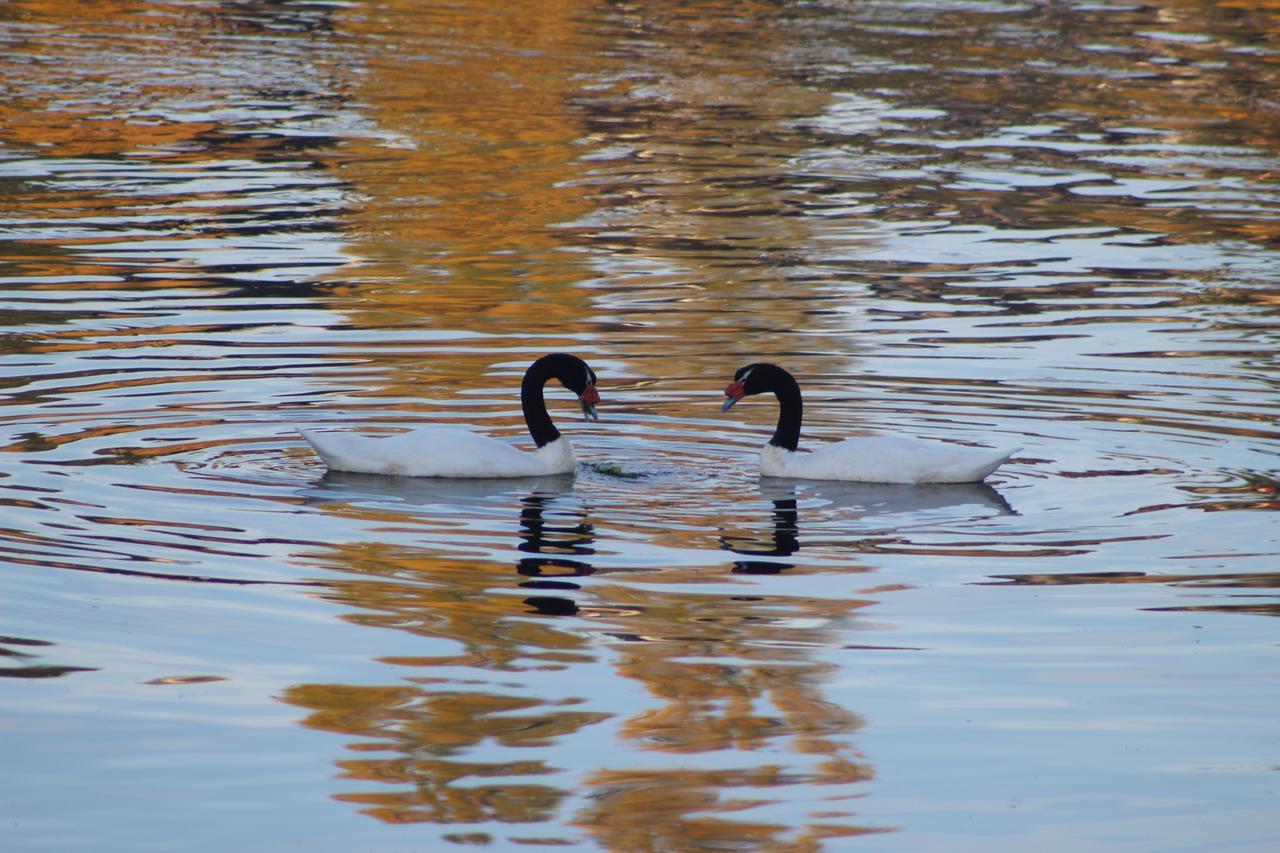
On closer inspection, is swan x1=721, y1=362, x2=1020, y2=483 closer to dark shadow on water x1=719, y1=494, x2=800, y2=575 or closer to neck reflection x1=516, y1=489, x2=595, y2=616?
dark shadow on water x1=719, y1=494, x2=800, y2=575

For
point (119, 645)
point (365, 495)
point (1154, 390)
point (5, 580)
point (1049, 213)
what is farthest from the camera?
point (1049, 213)

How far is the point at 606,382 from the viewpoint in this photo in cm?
1562

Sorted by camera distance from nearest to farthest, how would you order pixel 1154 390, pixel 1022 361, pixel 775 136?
pixel 1154 390 → pixel 1022 361 → pixel 775 136

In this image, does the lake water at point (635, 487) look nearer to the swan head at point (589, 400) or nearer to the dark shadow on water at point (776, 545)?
the dark shadow on water at point (776, 545)

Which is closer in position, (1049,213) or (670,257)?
(670,257)

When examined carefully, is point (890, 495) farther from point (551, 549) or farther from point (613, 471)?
point (551, 549)

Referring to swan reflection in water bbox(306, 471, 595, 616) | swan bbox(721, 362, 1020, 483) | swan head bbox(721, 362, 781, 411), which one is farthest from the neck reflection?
swan head bbox(721, 362, 781, 411)

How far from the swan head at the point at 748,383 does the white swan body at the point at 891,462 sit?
717mm

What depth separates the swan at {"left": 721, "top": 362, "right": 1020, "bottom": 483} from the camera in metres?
12.6

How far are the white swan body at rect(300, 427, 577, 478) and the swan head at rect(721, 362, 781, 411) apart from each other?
1511 mm

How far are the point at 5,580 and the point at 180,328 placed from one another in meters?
7.31

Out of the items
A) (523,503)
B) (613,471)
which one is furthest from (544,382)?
(523,503)

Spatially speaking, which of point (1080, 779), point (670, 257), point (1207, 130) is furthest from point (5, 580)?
point (1207, 130)

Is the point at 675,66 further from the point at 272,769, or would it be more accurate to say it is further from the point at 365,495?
the point at 272,769
